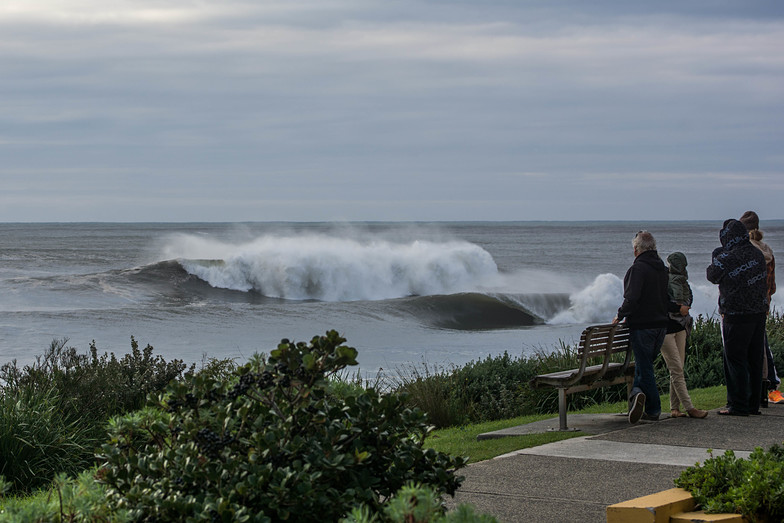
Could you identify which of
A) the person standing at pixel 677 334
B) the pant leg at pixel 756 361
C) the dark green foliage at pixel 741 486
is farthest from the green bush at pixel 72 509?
the pant leg at pixel 756 361

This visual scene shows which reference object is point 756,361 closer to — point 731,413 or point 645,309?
point 731,413

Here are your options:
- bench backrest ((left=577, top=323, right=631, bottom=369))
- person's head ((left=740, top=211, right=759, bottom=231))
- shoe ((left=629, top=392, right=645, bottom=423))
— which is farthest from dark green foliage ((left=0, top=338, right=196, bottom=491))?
person's head ((left=740, top=211, right=759, bottom=231))

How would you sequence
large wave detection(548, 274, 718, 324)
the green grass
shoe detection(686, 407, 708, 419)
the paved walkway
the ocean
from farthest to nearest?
large wave detection(548, 274, 718, 324) < the ocean < shoe detection(686, 407, 708, 419) < the green grass < the paved walkway

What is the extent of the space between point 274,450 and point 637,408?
17.8 feet

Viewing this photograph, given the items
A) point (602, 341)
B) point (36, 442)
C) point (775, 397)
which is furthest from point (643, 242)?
point (36, 442)

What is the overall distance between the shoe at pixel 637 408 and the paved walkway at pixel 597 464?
3.2 inches

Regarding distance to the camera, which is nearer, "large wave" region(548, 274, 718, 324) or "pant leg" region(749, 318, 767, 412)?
"pant leg" region(749, 318, 767, 412)

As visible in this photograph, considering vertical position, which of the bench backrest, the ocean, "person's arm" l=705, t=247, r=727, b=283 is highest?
"person's arm" l=705, t=247, r=727, b=283

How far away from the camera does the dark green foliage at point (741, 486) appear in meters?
4.13

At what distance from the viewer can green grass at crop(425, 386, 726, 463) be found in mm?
7131

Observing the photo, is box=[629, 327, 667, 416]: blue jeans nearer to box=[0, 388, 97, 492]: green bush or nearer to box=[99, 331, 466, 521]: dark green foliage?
box=[99, 331, 466, 521]: dark green foliage

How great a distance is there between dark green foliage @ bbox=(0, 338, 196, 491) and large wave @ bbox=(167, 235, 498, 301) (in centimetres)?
2319

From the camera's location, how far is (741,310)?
833 centimetres

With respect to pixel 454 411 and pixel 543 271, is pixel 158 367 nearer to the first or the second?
pixel 454 411
